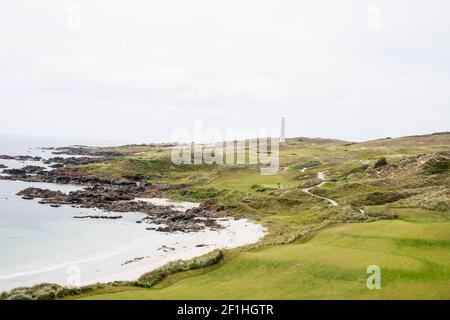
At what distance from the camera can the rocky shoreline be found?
2874 inches

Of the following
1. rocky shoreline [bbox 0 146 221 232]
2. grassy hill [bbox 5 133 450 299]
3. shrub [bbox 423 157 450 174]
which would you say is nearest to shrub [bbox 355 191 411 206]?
grassy hill [bbox 5 133 450 299]

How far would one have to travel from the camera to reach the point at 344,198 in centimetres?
7369

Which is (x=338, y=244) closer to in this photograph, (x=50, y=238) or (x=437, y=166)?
(x=50, y=238)

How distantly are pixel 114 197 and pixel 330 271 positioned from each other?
2775 inches

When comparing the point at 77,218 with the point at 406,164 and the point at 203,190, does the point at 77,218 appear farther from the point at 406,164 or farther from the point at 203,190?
the point at 406,164

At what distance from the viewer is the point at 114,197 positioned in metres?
95.4

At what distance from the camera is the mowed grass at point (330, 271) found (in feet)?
92.5

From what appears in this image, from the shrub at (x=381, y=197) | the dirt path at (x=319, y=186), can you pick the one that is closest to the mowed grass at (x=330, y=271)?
the shrub at (x=381, y=197)

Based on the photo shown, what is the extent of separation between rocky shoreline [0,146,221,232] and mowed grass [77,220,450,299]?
3014 cm

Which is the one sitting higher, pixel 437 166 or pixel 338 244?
pixel 437 166

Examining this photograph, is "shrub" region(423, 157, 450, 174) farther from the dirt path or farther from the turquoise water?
the turquoise water

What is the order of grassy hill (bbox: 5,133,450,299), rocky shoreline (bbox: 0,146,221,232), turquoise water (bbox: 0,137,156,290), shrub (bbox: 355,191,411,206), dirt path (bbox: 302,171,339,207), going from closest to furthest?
grassy hill (bbox: 5,133,450,299) < turquoise water (bbox: 0,137,156,290) < shrub (bbox: 355,191,411,206) < rocky shoreline (bbox: 0,146,221,232) < dirt path (bbox: 302,171,339,207)

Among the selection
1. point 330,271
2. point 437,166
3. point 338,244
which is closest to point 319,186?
point 437,166

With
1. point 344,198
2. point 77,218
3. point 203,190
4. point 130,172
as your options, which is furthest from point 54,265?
point 130,172
